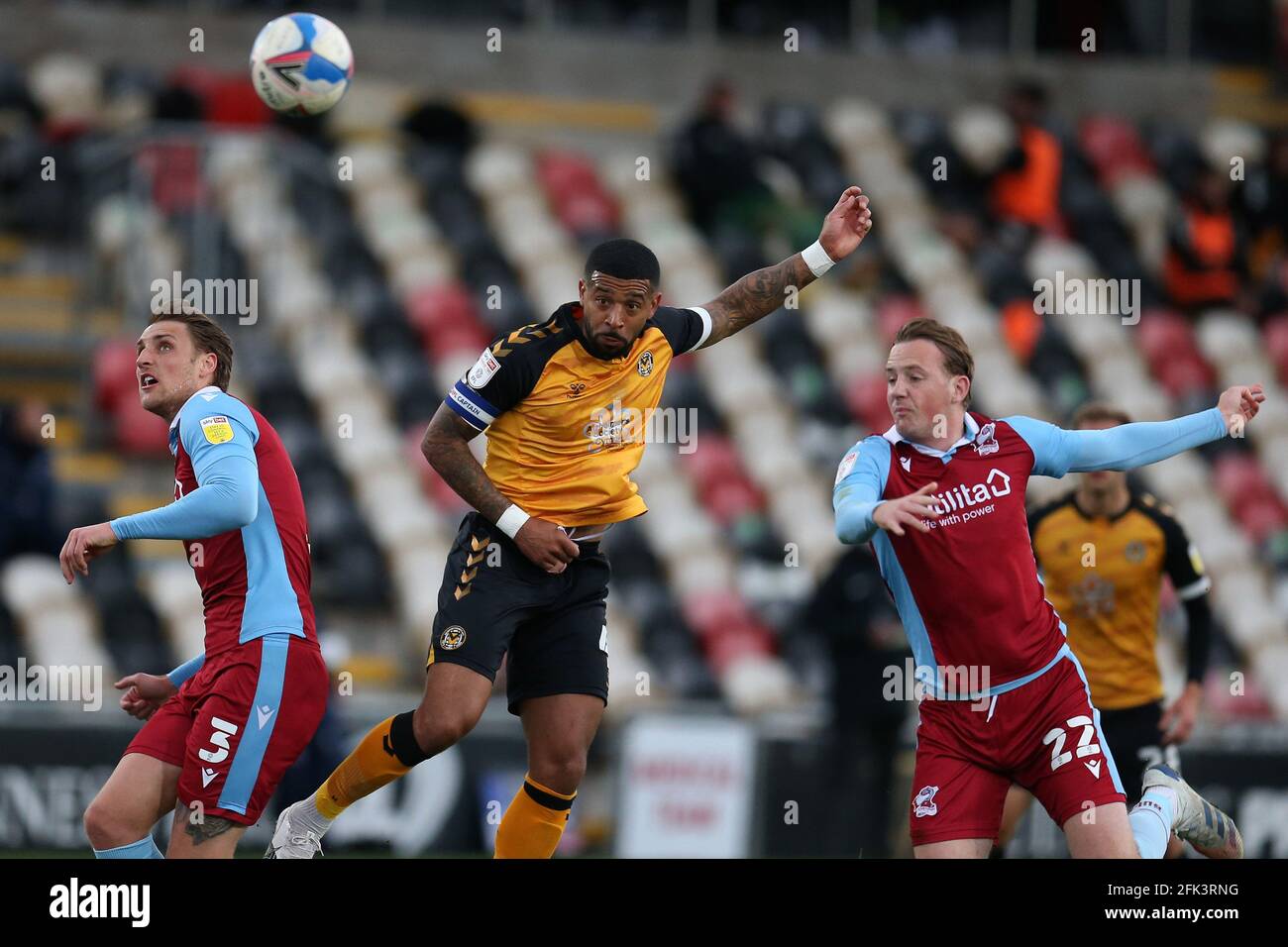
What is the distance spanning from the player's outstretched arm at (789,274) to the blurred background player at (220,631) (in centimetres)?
195

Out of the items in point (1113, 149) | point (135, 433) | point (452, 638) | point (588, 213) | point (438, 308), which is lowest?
point (452, 638)

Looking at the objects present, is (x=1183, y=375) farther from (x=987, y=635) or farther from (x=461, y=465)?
(x=461, y=465)

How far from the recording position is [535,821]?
7.06 meters

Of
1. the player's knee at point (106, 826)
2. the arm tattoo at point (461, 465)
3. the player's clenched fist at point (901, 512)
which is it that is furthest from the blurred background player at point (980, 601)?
the player's knee at point (106, 826)

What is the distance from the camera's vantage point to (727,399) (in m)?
16.6

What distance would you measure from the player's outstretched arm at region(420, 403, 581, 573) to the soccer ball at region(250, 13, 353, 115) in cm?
218

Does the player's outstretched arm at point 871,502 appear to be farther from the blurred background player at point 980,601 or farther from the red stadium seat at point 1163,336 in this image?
the red stadium seat at point 1163,336

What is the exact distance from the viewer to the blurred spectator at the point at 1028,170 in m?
17.6

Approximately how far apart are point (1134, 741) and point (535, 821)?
2.90 meters

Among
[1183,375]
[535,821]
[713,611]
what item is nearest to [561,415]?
[535,821]

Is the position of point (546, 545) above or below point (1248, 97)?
below

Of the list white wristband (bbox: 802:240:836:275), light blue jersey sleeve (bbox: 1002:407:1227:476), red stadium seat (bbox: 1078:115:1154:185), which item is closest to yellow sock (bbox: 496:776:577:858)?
light blue jersey sleeve (bbox: 1002:407:1227:476)
